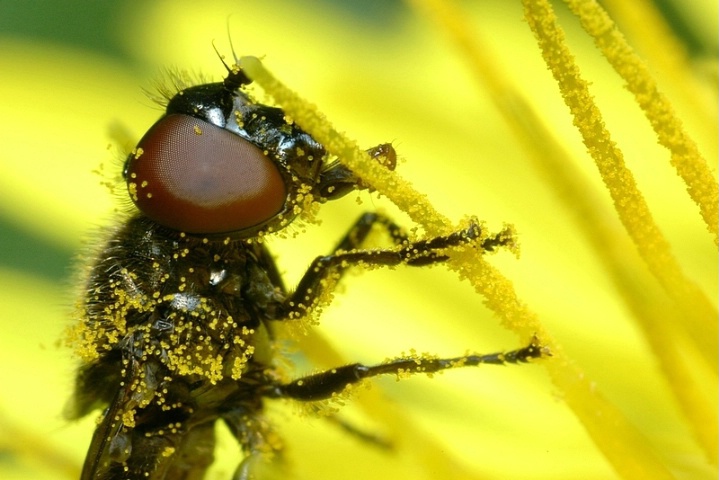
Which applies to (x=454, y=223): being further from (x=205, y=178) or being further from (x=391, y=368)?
(x=205, y=178)

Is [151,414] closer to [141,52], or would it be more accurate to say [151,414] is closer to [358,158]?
[358,158]

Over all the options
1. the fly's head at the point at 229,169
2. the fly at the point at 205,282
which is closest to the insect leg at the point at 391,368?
the fly at the point at 205,282

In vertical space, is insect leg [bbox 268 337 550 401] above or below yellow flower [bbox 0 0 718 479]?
below

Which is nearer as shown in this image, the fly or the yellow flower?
the fly

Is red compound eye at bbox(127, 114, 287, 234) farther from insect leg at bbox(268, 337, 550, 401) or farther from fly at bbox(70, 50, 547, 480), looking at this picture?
insect leg at bbox(268, 337, 550, 401)

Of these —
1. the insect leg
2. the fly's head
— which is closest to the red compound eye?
the fly's head

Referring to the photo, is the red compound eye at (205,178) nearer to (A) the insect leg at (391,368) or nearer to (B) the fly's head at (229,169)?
(B) the fly's head at (229,169)

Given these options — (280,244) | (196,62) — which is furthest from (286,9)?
(280,244)
